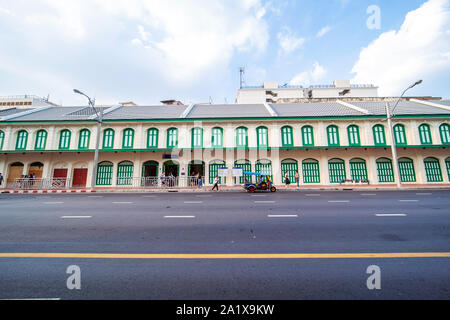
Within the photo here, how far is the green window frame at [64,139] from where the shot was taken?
19.8 m

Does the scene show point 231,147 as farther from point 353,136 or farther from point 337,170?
point 353,136

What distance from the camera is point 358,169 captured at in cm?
1967

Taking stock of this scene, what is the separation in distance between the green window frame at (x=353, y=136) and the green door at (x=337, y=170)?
2.34 m

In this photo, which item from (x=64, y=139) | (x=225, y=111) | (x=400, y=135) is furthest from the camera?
(x=225, y=111)

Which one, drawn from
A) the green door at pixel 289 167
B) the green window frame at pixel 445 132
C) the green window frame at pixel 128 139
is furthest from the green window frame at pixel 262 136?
the green window frame at pixel 445 132

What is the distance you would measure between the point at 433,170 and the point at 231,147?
22.3 meters

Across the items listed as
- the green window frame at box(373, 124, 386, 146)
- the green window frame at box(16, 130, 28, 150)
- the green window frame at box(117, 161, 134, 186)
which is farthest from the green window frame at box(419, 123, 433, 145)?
the green window frame at box(16, 130, 28, 150)

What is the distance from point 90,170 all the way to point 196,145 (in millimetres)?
12518

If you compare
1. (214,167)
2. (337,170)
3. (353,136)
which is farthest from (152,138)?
(353,136)

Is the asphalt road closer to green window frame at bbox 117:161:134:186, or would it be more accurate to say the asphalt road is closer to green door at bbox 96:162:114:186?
green window frame at bbox 117:161:134:186

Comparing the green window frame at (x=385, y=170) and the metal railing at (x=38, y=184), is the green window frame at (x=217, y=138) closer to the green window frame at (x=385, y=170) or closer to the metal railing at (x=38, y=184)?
the metal railing at (x=38, y=184)

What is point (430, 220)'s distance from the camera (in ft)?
18.8

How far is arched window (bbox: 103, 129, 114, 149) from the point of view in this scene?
19.9 metres
